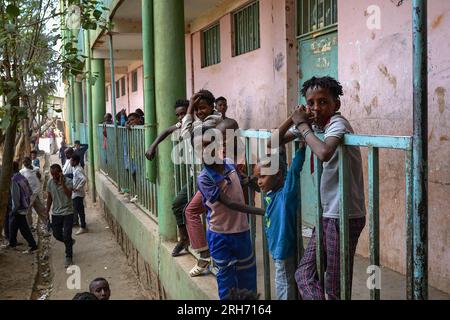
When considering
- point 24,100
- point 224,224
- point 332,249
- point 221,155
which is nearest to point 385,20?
point 221,155

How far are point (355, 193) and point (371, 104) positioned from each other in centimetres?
214

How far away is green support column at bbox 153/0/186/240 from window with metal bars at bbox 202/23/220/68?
3396 mm

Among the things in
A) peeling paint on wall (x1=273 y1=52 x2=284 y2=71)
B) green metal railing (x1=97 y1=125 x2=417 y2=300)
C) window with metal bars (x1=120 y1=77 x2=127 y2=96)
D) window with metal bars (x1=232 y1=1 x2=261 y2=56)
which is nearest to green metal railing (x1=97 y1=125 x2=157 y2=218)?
green metal railing (x1=97 y1=125 x2=417 y2=300)

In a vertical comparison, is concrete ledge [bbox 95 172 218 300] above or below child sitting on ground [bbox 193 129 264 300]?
below

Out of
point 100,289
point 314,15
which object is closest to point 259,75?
point 314,15

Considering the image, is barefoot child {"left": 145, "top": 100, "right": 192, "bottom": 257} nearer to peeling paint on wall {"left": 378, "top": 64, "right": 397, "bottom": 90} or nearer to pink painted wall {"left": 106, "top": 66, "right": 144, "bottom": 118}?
peeling paint on wall {"left": 378, "top": 64, "right": 397, "bottom": 90}

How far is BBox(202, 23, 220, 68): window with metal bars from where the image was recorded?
8.48 metres

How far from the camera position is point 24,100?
493cm

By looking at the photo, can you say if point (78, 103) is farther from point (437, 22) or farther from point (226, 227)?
point (437, 22)

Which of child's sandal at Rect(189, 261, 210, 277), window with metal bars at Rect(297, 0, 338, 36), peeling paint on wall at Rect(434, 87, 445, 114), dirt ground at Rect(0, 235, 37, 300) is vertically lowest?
dirt ground at Rect(0, 235, 37, 300)

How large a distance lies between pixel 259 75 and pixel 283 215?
429 centimetres

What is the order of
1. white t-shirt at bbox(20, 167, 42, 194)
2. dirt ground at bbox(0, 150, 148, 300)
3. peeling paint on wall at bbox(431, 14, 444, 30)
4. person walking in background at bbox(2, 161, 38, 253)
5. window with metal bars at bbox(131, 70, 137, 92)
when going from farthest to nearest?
1. window with metal bars at bbox(131, 70, 137, 92)
2. white t-shirt at bbox(20, 167, 42, 194)
3. person walking in background at bbox(2, 161, 38, 253)
4. dirt ground at bbox(0, 150, 148, 300)
5. peeling paint on wall at bbox(431, 14, 444, 30)

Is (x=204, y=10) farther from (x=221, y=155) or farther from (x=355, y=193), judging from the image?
(x=355, y=193)

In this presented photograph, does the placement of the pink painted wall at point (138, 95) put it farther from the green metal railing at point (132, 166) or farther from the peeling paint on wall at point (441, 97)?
the peeling paint on wall at point (441, 97)
